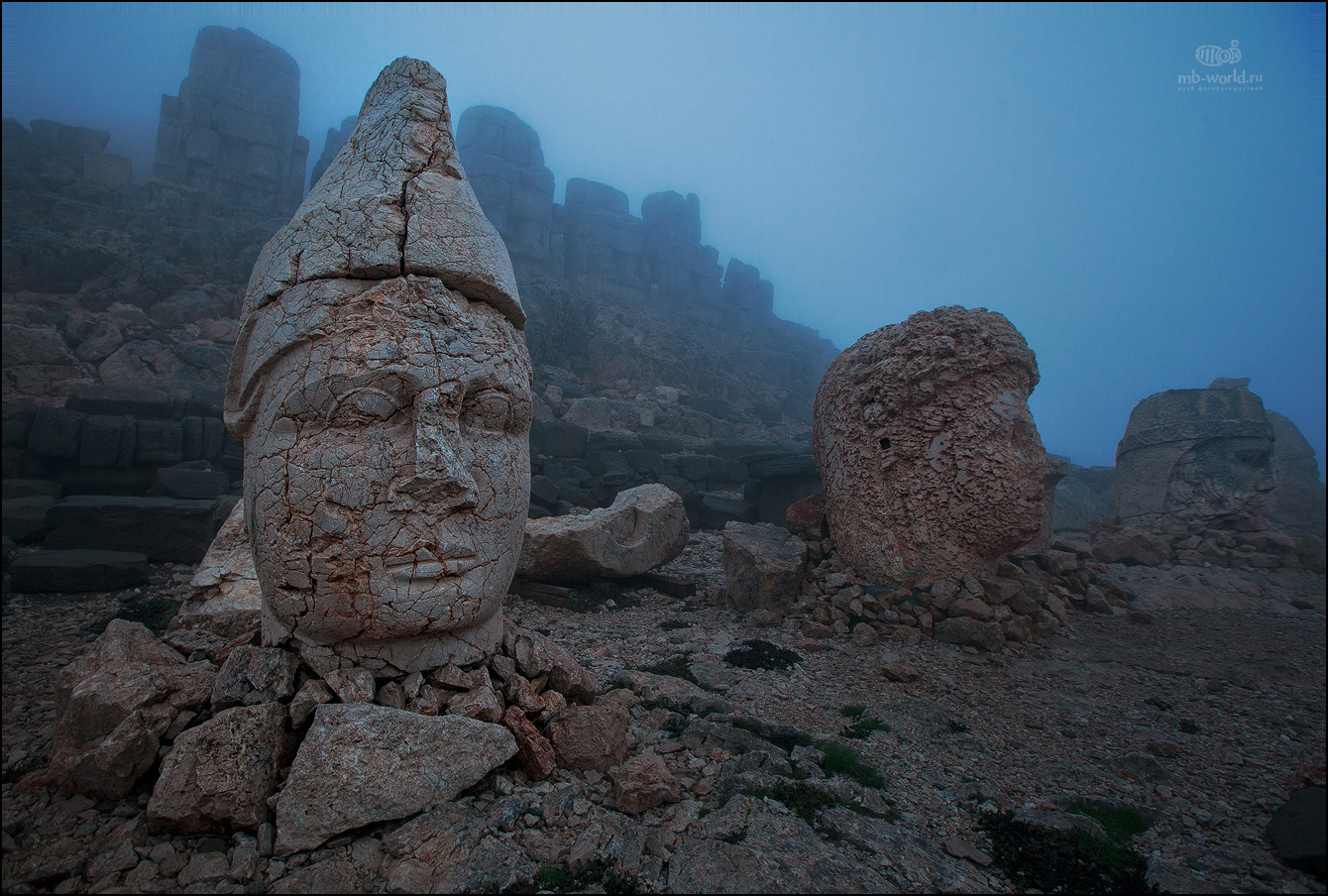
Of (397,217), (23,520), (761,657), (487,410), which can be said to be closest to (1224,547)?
(761,657)

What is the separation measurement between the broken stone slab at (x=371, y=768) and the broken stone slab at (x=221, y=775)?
0.15 m

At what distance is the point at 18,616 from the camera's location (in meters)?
4.39

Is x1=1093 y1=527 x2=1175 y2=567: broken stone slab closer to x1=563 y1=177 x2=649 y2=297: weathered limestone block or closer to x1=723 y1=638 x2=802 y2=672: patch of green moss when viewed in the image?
x1=723 y1=638 x2=802 y2=672: patch of green moss

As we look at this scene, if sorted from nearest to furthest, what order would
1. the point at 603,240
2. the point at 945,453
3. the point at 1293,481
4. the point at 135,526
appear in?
the point at 945,453
the point at 135,526
the point at 1293,481
the point at 603,240

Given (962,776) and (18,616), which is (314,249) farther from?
(18,616)

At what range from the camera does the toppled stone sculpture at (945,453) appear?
198 inches

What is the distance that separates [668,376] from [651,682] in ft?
88.5

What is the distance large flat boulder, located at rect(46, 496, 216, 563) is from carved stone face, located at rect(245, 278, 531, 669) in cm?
497

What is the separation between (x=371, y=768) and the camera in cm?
203

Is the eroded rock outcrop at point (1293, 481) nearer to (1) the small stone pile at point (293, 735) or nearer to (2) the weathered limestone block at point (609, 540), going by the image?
(2) the weathered limestone block at point (609, 540)

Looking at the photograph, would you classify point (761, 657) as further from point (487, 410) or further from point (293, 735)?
point (293, 735)

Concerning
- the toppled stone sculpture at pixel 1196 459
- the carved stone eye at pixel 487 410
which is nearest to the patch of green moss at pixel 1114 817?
the carved stone eye at pixel 487 410

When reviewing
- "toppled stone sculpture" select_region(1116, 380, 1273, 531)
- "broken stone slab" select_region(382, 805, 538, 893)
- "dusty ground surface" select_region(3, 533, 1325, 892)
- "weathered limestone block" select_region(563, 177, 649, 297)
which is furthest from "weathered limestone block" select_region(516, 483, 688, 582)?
"weathered limestone block" select_region(563, 177, 649, 297)

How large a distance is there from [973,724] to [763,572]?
2130 millimetres
